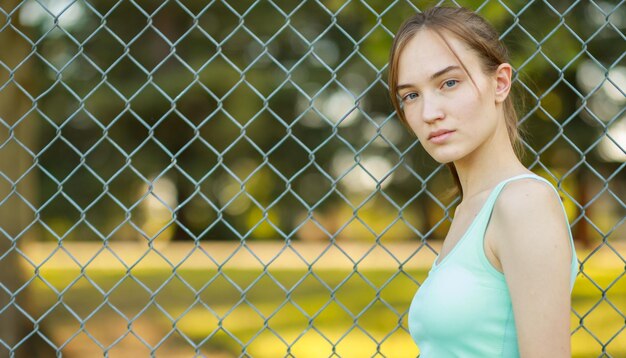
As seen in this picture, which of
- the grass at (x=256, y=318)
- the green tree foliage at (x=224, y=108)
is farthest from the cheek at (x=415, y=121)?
the green tree foliage at (x=224, y=108)

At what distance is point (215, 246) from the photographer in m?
22.9

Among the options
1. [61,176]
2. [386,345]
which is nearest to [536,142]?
[386,345]

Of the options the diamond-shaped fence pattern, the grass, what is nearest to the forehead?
the grass

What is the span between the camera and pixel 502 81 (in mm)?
1782

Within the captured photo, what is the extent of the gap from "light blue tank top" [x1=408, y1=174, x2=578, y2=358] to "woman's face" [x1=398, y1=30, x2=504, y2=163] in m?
0.17

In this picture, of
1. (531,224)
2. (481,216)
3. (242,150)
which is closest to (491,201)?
(481,216)

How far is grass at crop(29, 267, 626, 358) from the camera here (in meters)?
2.85

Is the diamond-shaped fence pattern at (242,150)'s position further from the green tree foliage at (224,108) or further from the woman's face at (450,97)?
the woman's face at (450,97)

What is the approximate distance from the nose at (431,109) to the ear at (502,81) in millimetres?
156

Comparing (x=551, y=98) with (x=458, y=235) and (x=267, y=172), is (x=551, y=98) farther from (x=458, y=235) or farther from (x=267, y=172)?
(x=458, y=235)

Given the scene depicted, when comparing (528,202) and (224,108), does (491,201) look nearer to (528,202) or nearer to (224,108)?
(528,202)

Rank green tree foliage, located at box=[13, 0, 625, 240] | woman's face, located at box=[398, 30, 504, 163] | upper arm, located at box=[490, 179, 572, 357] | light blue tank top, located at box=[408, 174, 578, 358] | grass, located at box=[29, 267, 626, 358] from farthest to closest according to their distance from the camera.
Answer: green tree foliage, located at box=[13, 0, 625, 240]
grass, located at box=[29, 267, 626, 358]
woman's face, located at box=[398, 30, 504, 163]
light blue tank top, located at box=[408, 174, 578, 358]
upper arm, located at box=[490, 179, 572, 357]

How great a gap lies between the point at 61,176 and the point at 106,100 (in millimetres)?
2005

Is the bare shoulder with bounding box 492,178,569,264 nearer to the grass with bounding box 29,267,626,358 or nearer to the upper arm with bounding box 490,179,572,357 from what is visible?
the upper arm with bounding box 490,179,572,357
